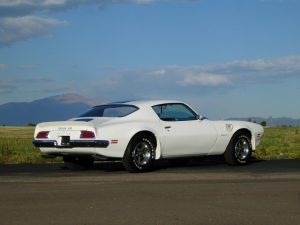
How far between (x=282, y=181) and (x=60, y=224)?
506 centimetres

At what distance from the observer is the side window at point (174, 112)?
526 inches

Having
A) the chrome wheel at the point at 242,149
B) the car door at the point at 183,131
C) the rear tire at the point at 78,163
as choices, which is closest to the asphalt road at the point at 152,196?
the rear tire at the point at 78,163

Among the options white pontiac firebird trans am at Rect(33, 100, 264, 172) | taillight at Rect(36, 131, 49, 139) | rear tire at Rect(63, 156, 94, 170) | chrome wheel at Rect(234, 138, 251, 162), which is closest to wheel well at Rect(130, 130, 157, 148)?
white pontiac firebird trans am at Rect(33, 100, 264, 172)

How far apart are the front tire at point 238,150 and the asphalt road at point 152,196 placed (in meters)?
0.87

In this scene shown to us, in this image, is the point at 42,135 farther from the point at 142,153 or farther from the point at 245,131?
the point at 245,131

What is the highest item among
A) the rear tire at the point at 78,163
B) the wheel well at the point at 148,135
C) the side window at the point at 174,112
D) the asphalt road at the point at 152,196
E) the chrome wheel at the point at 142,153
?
the side window at the point at 174,112

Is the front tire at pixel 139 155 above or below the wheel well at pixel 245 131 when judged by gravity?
below

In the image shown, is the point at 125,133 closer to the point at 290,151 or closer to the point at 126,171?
the point at 126,171

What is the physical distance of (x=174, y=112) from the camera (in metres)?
13.6

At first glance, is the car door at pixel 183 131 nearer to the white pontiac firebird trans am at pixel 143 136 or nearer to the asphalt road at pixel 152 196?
the white pontiac firebird trans am at pixel 143 136

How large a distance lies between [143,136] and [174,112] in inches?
51.8

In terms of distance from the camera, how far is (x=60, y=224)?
22.1 feet

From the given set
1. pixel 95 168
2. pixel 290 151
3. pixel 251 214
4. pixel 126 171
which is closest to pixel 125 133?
pixel 126 171

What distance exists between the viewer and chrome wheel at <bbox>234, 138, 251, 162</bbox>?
46.6 feet
